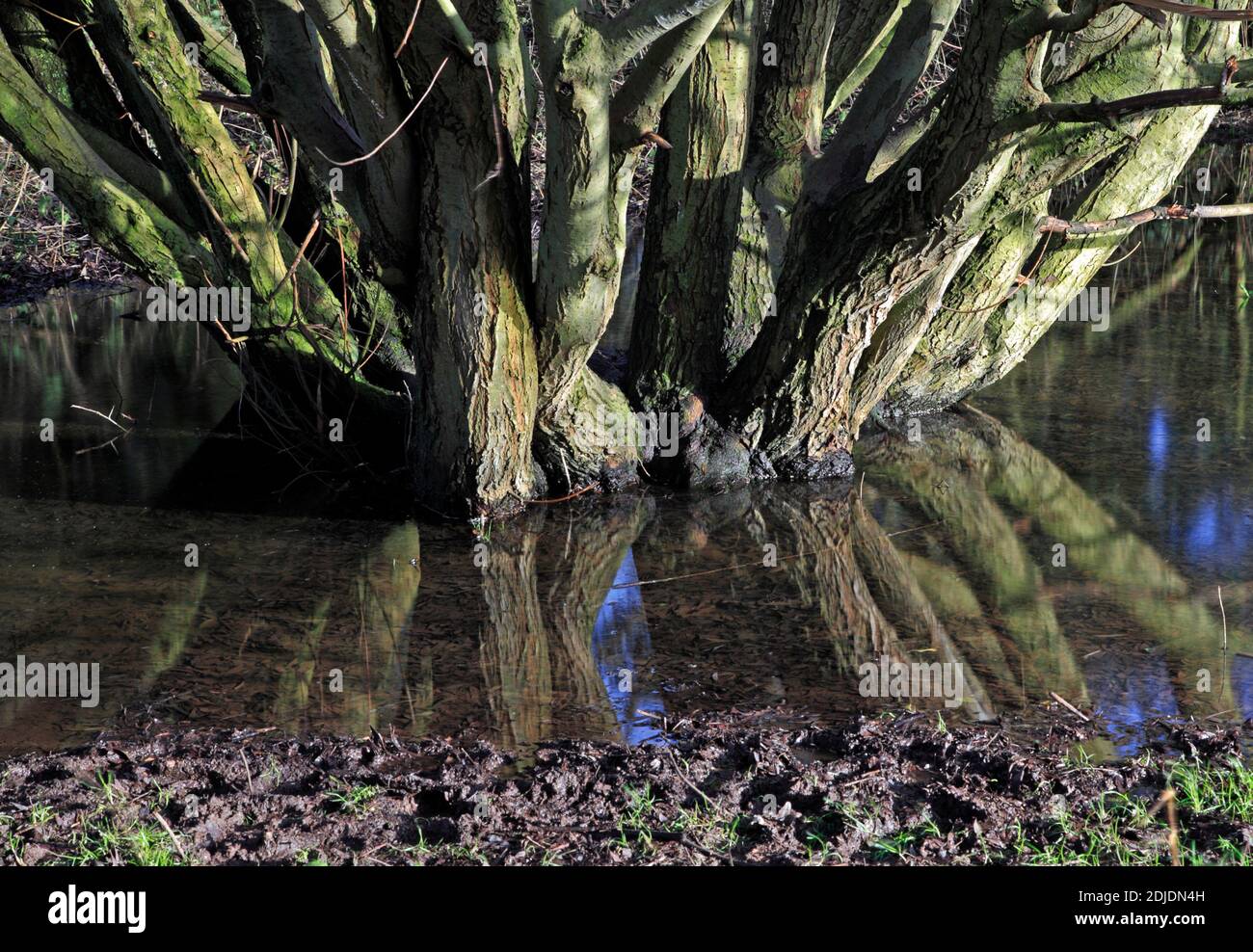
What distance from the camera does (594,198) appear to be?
535 cm

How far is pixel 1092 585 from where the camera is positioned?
17.4ft

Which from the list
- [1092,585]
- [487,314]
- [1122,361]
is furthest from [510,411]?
[1122,361]

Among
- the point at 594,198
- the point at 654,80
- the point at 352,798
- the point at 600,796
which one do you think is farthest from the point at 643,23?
the point at 352,798

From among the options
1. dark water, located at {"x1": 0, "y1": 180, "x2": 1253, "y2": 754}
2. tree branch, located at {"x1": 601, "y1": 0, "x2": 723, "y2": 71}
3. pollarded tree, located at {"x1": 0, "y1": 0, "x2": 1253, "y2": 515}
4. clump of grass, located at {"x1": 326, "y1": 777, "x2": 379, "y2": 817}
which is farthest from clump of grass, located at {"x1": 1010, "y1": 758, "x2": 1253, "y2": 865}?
tree branch, located at {"x1": 601, "y1": 0, "x2": 723, "y2": 71}

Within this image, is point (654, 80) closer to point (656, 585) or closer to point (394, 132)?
point (394, 132)

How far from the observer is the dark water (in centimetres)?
440

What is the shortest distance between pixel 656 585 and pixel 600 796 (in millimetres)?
2057

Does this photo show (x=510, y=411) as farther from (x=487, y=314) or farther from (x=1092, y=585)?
(x=1092, y=585)

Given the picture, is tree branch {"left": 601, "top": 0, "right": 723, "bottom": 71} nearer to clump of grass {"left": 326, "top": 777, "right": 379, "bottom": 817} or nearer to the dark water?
the dark water

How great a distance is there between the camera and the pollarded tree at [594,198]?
5.18 m

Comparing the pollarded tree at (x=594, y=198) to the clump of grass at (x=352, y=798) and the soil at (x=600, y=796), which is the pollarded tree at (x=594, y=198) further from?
the clump of grass at (x=352, y=798)

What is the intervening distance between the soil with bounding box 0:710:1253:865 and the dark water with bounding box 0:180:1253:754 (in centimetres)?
28

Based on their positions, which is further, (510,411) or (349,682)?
(510,411)

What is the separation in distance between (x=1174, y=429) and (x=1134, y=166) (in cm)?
158
